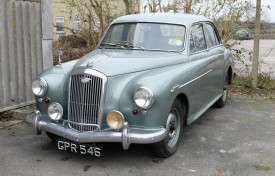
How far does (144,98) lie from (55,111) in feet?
3.85

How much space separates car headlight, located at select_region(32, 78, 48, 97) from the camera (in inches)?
164

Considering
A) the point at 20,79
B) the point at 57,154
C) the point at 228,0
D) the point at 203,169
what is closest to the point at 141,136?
the point at 203,169

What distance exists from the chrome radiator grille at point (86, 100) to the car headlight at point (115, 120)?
13 centimetres

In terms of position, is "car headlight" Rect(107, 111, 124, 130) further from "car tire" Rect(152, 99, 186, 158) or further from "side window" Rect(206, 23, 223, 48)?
"side window" Rect(206, 23, 223, 48)

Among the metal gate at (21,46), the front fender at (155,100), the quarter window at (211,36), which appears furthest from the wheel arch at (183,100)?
the metal gate at (21,46)

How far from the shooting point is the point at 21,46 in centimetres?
616

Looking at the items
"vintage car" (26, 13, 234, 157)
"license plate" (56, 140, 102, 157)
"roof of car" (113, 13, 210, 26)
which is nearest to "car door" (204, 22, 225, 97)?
"vintage car" (26, 13, 234, 157)

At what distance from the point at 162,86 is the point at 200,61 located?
156 cm

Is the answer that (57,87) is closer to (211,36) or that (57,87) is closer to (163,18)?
(163,18)

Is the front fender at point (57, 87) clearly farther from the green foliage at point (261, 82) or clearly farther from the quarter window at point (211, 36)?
the green foliage at point (261, 82)

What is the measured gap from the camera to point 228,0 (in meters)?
9.33

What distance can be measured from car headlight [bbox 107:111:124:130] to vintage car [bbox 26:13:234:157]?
1 cm

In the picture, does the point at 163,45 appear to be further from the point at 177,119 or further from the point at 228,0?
the point at 228,0

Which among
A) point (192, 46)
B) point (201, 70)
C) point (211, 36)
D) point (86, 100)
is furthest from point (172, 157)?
point (211, 36)
